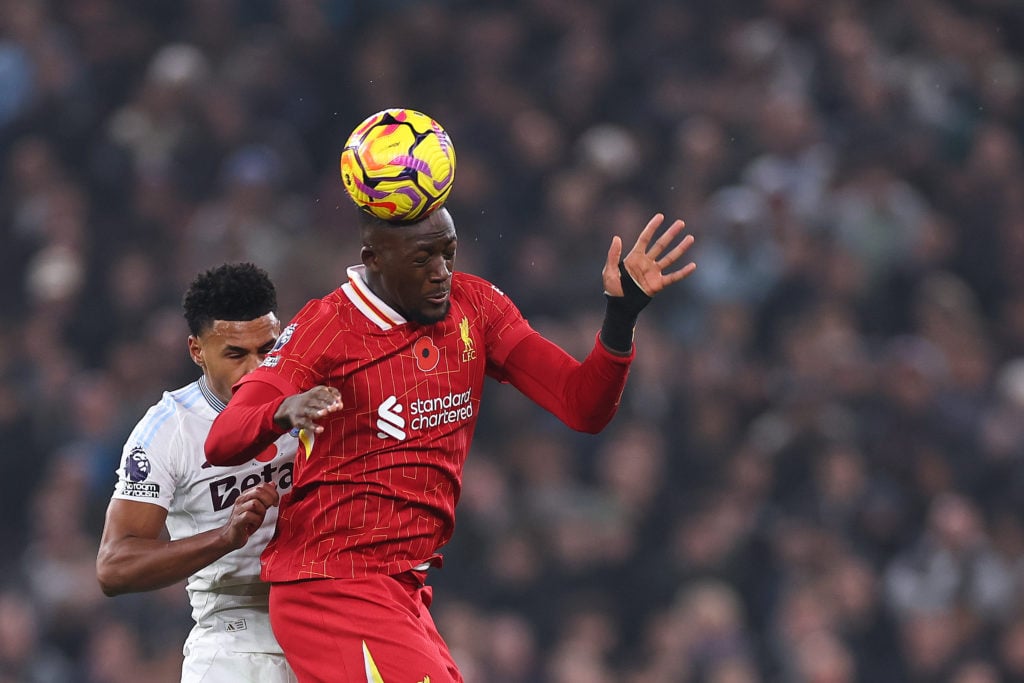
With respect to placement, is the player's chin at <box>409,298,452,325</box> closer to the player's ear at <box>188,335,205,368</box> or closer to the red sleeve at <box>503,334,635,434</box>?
the red sleeve at <box>503,334,635,434</box>

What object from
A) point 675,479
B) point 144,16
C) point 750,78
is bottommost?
point 675,479

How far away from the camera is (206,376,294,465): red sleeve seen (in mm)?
3320

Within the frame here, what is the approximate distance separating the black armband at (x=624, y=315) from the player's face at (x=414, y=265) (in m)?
0.39

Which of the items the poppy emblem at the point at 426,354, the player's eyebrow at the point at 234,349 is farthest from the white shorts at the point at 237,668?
the poppy emblem at the point at 426,354

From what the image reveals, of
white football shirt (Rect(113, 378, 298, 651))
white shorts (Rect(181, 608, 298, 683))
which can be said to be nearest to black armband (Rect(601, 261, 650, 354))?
white football shirt (Rect(113, 378, 298, 651))

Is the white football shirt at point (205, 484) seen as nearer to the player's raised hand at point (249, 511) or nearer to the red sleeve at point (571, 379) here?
the player's raised hand at point (249, 511)

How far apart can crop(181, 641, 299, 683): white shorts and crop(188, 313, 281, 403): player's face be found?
674 mm

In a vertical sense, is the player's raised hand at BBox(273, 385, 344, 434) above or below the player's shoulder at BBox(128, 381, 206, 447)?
below

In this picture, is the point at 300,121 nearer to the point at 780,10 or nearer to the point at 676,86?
the point at 676,86

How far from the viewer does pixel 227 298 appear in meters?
4.07

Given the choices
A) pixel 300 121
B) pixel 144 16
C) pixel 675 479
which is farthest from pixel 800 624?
pixel 144 16

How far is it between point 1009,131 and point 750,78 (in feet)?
4.97

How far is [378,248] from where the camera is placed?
355 cm

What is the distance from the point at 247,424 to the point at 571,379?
793mm
